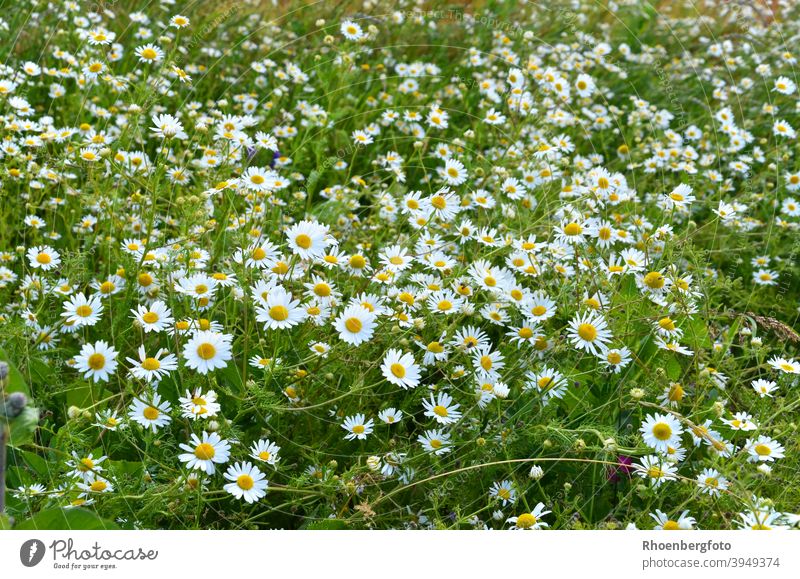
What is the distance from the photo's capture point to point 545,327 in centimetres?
219

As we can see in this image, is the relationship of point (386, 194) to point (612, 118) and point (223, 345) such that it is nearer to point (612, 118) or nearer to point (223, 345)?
point (223, 345)

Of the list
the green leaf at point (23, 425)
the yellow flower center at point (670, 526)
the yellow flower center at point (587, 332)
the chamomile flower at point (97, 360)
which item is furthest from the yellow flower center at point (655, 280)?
the green leaf at point (23, 425)

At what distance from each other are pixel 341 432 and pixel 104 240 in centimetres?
84

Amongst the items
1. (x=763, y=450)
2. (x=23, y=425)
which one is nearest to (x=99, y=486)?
(x=23, y=425)

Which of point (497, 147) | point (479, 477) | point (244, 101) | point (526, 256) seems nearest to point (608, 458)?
point (479, 477)

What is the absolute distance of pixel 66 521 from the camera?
1.66m

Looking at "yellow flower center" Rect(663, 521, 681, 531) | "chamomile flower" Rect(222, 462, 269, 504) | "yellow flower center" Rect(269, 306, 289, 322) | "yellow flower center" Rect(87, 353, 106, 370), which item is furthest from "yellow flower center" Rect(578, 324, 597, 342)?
"yellow flower center" Rect(87, 353, 106, 370)

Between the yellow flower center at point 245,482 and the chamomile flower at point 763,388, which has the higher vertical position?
the chamomile flower at point 763,388

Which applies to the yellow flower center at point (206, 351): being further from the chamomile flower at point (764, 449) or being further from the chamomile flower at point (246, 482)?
the chamomile flower at point (764, 449)
